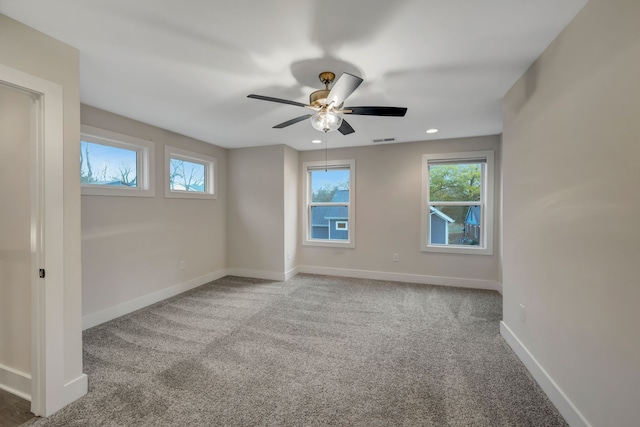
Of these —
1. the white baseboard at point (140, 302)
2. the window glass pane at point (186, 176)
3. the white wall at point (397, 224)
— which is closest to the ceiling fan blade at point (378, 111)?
the white wall at point (397, 224)

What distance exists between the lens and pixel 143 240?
3443 millimetres

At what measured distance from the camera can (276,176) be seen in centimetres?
463

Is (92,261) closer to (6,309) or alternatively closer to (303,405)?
(6,309)

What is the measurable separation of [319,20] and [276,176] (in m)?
3.20

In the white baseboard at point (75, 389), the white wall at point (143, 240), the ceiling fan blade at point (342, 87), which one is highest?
the ceiling fan blade at point (342, 87)

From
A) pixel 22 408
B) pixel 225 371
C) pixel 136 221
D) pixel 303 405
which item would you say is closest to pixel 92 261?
pixel 136 221

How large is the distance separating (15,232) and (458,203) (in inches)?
199

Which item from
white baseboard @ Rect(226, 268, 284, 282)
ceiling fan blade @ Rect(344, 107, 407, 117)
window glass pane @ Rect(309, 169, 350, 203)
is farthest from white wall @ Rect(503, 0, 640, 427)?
white baseboard @ Rect(226, 268, 284, 282)

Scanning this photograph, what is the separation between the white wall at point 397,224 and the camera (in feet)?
13.9

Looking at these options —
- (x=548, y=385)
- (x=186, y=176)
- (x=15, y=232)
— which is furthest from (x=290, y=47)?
(x=186, y=176)

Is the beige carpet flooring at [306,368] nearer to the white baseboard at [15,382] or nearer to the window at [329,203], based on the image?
the white baseboard at [15,382]

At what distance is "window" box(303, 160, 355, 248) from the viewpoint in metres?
4.89

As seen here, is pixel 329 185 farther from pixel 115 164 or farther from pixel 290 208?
pixel 115 164

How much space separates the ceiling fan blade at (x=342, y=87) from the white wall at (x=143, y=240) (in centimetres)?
274
